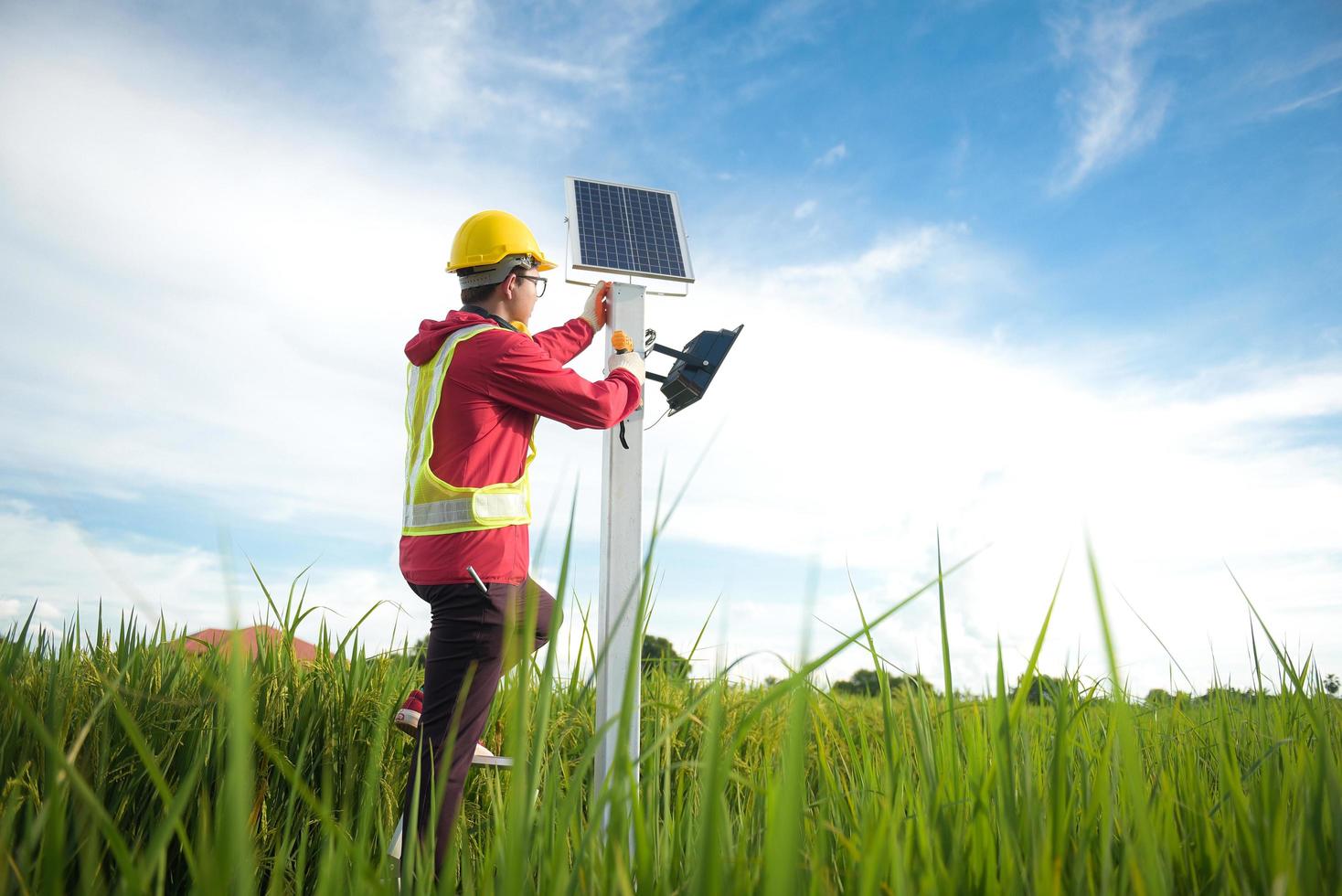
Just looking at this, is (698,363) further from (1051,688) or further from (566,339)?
(1051,688)

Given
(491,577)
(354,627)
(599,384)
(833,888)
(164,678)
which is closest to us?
(833,888)

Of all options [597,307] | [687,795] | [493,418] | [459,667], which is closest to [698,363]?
[597,307]

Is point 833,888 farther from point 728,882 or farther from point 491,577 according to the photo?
point 491,577

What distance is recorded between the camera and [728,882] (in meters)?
1.30

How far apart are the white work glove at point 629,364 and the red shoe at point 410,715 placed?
1.42 metres

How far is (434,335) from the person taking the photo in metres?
3.29

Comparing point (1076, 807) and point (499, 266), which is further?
point (499, 266)

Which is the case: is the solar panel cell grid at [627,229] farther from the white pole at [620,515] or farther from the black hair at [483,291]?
the black hair at [483,291]

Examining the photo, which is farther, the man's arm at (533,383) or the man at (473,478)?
the man's arm at (533,383)

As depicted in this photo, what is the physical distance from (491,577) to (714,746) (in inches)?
79.6

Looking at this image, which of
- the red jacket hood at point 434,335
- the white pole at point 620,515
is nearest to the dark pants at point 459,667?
the white pole at point 620,515

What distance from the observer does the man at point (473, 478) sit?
2.96 metres

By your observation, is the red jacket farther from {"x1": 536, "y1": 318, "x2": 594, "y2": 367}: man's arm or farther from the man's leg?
{"x1": 536, "y1": 318, "x2": 594, "y2": 367}: man's arm

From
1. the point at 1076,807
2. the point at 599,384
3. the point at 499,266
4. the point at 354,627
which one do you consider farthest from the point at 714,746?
the point at 354,627
